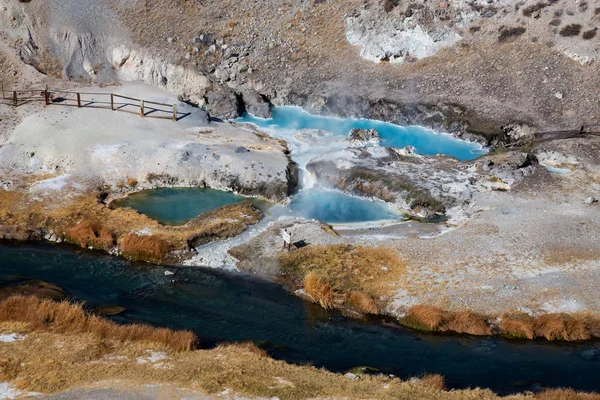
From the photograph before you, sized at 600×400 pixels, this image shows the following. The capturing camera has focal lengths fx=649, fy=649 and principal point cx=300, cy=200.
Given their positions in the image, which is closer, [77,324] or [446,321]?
[77,324]

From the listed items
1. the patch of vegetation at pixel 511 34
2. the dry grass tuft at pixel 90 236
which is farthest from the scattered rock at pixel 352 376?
the patch of vegetation at pixel 511 34

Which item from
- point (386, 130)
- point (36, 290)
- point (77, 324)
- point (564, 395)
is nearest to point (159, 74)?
point (386, 130)

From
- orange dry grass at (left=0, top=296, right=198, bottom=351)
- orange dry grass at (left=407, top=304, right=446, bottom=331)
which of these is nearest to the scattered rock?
orange dry grass at (left=407, top=304, right=446, bottom=331)

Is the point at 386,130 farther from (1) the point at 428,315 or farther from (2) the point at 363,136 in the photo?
(1) the point at 428,315

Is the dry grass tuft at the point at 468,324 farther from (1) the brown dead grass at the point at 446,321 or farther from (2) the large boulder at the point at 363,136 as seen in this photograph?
(2) the large boulder at the point at 363,136

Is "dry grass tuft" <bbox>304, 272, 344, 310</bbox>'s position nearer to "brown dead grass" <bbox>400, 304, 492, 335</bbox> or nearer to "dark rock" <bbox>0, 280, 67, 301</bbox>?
"brown dead grass" <bbox>400, 304, 492, 335</bbox>
